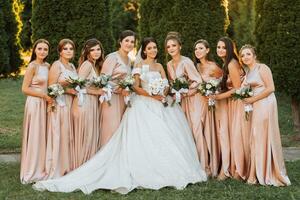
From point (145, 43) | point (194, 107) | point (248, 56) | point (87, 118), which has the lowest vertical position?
point (87, 118)

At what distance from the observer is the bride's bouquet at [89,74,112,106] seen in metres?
7.58

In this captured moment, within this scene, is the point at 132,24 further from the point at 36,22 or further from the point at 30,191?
the point at 30,191

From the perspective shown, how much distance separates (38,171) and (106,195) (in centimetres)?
156

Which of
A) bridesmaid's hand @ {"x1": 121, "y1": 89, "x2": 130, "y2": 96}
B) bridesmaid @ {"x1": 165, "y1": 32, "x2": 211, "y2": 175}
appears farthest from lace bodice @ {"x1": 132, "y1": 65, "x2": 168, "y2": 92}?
bridesmaid @ {"x1": 165, "y1": 32, "x2": 211, "y2": 175}

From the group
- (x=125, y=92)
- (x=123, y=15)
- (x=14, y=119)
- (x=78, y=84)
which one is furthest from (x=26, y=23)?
(x=125, y=92)

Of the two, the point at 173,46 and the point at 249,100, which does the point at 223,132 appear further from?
the point at 173,46

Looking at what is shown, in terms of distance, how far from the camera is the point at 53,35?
9.87m

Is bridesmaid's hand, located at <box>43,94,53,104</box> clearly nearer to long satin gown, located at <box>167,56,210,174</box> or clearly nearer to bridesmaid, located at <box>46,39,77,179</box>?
bridesmaid, located at <box>46,39,77,179</box>

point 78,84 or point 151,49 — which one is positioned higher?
point 151,49

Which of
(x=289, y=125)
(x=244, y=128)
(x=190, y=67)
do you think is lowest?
(x=289, y=125)

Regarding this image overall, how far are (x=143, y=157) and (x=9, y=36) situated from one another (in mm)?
5974

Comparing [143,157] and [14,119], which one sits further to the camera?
[14,119]

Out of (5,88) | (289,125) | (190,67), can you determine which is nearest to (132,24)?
(5,88)

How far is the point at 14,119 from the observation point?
14.7 metres
